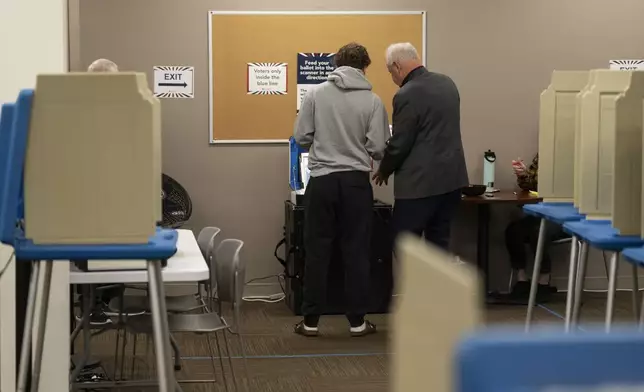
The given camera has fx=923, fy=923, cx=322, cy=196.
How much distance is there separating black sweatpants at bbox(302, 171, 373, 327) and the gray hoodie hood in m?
0.47

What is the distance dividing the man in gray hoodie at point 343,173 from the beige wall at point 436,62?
121cm

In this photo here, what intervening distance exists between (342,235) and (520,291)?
5.16 ft

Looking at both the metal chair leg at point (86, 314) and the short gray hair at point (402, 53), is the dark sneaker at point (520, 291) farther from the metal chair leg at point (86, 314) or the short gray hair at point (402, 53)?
the metal chair leg at point (86, 314)

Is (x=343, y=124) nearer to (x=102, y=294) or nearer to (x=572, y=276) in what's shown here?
(x=102, y=294)

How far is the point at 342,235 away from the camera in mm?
5156

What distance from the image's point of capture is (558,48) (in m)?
6.44

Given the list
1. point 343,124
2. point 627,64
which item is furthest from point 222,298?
point 627,64

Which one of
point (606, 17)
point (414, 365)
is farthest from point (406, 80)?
point (414, 365)

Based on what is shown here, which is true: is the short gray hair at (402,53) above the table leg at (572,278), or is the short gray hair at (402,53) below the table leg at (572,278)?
above

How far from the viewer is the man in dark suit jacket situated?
4805 millimetres

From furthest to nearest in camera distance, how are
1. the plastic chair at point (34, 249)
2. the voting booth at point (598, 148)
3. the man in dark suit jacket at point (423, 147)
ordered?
1. the man in dark suit jacket at point (423, 147)
2. the voting booth at point (598, 148)
3. the plastic chair at point (34, 249)

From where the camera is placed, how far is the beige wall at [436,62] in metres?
6.12

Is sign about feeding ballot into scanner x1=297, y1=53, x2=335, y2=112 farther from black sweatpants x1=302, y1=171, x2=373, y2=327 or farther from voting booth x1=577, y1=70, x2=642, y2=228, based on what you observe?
voting booth x1=577, y1=70, x2=642, y2=228

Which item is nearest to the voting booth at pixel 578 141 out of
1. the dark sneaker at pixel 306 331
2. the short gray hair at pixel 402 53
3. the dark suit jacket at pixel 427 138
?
the dark suit jacket at pixel 427 138
